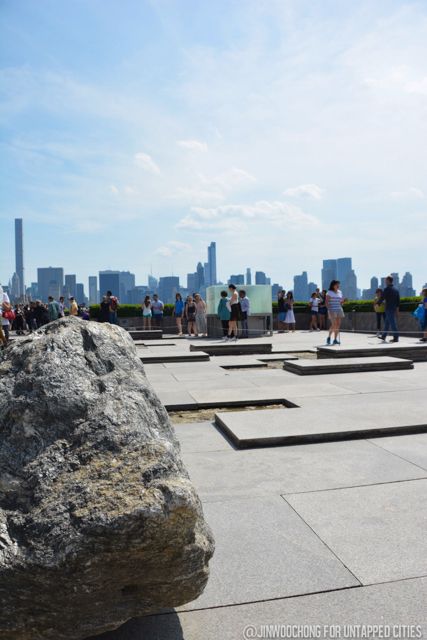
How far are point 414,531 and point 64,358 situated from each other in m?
2.28

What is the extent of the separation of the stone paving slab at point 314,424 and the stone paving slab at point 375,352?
4919mm

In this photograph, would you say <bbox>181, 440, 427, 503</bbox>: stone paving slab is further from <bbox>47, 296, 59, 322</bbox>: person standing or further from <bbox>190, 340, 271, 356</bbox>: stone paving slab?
<bbox>47, 296, 59, 322</bbox>: person standing

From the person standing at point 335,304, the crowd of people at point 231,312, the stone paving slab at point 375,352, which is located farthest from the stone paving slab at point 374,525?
the crowd of people at point 231,312

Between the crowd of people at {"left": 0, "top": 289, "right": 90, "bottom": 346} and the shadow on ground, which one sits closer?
the shadow on ground

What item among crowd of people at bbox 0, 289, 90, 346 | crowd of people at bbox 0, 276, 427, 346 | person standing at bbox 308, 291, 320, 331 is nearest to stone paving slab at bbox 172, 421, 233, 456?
crowd of people at bbox 0, 276, 427, 346

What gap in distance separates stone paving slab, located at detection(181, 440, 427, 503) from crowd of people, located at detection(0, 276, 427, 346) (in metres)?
8.38

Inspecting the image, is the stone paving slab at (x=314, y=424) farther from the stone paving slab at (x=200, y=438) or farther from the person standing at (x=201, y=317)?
the person standing at (x=201, y=317)

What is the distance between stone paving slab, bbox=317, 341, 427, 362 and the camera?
36.7 ft

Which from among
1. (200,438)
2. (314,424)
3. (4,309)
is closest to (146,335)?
(4,309)

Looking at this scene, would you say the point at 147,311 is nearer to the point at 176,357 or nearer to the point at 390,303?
the point at 176,357

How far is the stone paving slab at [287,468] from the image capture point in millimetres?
3883

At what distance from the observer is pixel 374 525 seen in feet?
10.4

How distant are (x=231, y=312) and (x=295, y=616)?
1355 centimetres

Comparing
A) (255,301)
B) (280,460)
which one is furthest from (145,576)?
(255,301)
